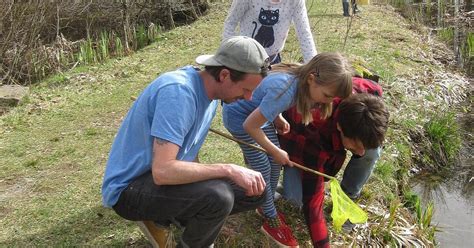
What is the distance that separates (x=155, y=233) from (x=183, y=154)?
0.51 meters

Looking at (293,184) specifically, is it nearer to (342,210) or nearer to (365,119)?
(342,210)

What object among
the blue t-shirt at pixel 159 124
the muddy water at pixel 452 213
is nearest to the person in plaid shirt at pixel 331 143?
the blue t-shirt at pixel 159 124

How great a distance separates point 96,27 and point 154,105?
309 inches

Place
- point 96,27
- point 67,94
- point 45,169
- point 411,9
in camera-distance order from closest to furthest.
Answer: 1. point 45,169
2. point 67,94
3. point 96,27
4. point 411,9

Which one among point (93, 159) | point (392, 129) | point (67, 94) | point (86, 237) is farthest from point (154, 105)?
point (67, 94)

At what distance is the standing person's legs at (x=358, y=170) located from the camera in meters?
3.28

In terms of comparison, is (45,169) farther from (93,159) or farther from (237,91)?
(237,91)

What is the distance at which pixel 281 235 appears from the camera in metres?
3.10

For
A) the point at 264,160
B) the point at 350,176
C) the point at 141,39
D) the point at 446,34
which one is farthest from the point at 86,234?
the point at 446,34

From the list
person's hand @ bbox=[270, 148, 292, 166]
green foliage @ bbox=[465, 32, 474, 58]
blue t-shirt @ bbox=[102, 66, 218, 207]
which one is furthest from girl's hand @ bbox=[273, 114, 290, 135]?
green foliage @ bbox=[465, 32, 474, 58]

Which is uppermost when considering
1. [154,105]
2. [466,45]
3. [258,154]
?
[154,105]

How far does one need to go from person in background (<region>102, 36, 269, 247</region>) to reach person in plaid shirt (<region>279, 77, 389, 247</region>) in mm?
585

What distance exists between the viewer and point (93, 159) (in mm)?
4484

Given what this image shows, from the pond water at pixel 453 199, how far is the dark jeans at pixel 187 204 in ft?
7.94
